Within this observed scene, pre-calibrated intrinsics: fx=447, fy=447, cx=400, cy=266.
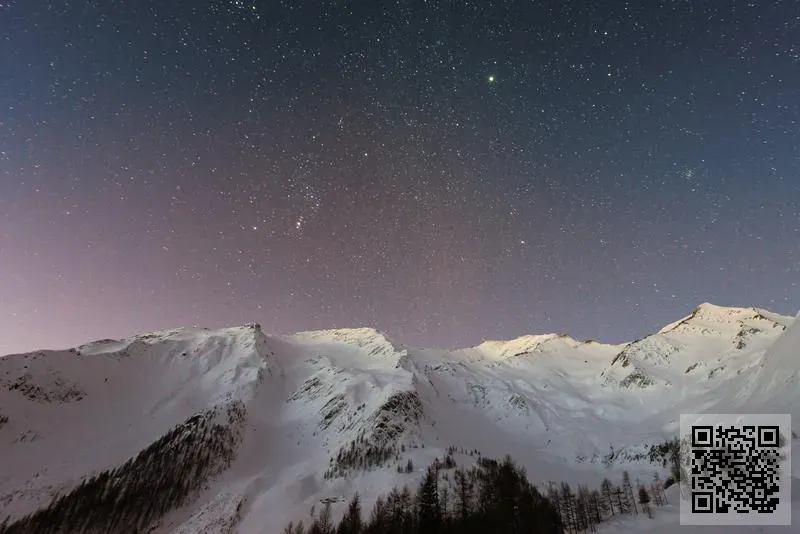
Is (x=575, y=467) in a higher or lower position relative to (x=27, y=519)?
higher

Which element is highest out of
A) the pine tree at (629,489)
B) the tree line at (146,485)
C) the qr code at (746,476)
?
the qr code at (746,476)

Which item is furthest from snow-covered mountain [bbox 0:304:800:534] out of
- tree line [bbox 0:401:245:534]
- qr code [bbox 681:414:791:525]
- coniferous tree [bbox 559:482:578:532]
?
coniferous tree [bbox 559:482:578:532]

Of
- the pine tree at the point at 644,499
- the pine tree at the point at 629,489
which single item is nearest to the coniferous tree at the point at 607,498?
the pine tree at the point at 629,489

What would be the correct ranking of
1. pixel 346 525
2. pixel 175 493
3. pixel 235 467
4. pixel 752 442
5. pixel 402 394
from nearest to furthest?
pixel 752 442 < pixel 346 525 < pixel 175 493 < pixel 235 467 < pixel 402 394

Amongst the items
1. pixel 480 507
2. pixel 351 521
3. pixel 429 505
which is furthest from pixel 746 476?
pixel 351 521

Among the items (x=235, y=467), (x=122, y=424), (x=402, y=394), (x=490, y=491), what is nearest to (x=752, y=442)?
(x=490, y=491)

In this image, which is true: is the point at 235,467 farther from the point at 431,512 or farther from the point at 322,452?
the point at 431,512

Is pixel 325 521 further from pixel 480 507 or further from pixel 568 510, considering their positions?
pixel 568 510

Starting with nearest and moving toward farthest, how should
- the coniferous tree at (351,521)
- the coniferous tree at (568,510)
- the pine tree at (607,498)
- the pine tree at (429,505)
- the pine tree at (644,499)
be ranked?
1. the pine tree at (429,505)
2. the coniferous tree at (351,521)
3. the coniferous tree at (568,510)
4. the pine tree at (644,499)
5. the pine tree at (607,498)

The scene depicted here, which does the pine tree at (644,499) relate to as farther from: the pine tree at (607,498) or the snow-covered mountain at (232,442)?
the snow-covered mountain at (232,442)
